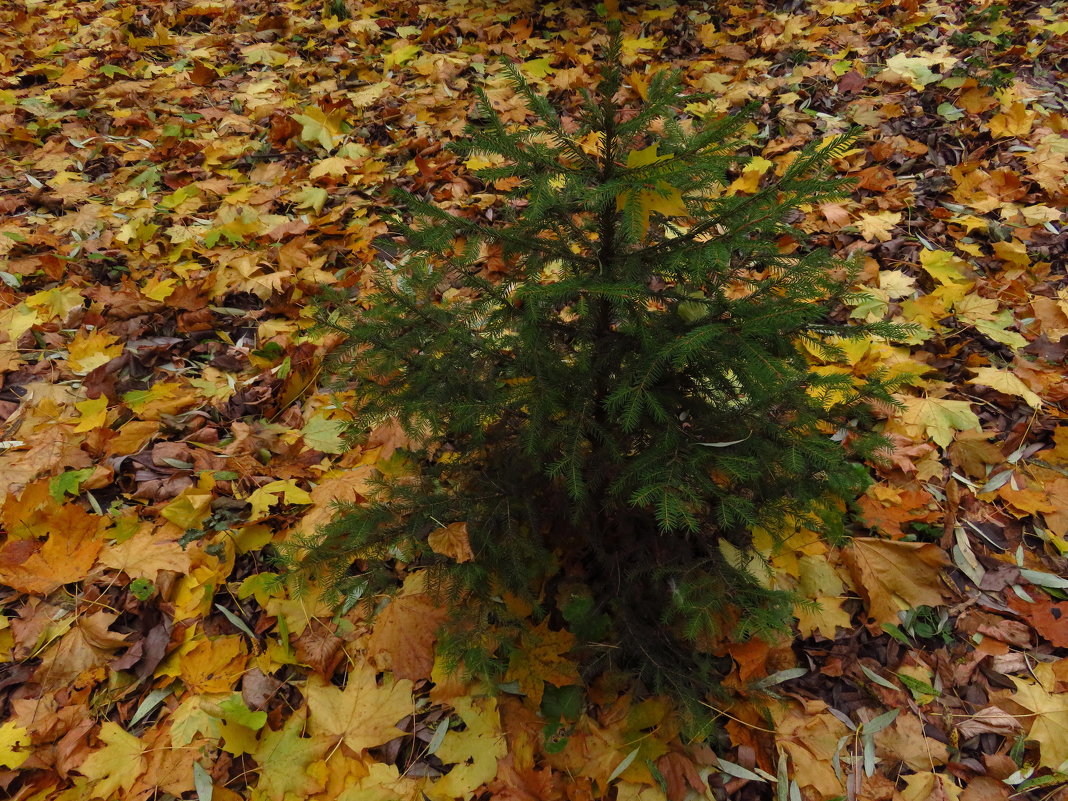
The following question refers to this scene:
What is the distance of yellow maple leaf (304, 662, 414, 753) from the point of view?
183cm

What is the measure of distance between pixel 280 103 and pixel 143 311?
2.03 m

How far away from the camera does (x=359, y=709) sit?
1.88 metres

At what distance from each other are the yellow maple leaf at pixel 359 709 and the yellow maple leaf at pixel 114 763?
483mm

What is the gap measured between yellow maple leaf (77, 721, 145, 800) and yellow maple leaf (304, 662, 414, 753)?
19.0 inches

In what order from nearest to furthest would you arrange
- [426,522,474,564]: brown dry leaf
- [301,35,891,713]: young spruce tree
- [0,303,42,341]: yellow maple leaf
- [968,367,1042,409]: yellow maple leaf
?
[301,35,891,713]: young spruce tree → [426,522,474,564]: brown dry leaf → [968,367,1042,409]: yellow maple leaf → [0,303,42,341]: yellow maple leaf

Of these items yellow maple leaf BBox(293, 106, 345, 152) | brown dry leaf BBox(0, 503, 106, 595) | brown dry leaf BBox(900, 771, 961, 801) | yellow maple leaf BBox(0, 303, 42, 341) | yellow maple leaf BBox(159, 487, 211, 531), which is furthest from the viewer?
yellow maple leaf BBox(293, 106, 345, 152)

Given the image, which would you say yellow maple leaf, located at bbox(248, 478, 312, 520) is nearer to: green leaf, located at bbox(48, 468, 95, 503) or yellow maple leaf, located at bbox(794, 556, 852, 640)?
green leaf, located at bbox(48, 468, 95, 503)

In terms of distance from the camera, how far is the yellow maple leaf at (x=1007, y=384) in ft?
7.84

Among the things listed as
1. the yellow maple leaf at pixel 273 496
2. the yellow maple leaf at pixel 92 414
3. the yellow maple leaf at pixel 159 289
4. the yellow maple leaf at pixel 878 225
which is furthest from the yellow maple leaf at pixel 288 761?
the yellow maple leaf at pixel 878 225

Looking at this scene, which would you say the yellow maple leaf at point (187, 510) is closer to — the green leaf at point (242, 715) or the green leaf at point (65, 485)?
the green leaf at point (65, 485)

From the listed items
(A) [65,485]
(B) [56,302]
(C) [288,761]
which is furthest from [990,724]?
(B) [56,302]

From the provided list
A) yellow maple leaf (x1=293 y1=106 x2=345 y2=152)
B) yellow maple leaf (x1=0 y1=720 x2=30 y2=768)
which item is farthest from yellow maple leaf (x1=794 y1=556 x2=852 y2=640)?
yellow maple leaf (x1=293 y1=106 x2=345 y2=152)

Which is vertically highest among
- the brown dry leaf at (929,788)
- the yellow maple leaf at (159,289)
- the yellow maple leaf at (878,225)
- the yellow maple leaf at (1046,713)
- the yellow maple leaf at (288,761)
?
the yellow maple leaf at (878,225)

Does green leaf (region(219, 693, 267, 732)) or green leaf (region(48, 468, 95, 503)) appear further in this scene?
green leaf (region(48, 468, 95, 503))
